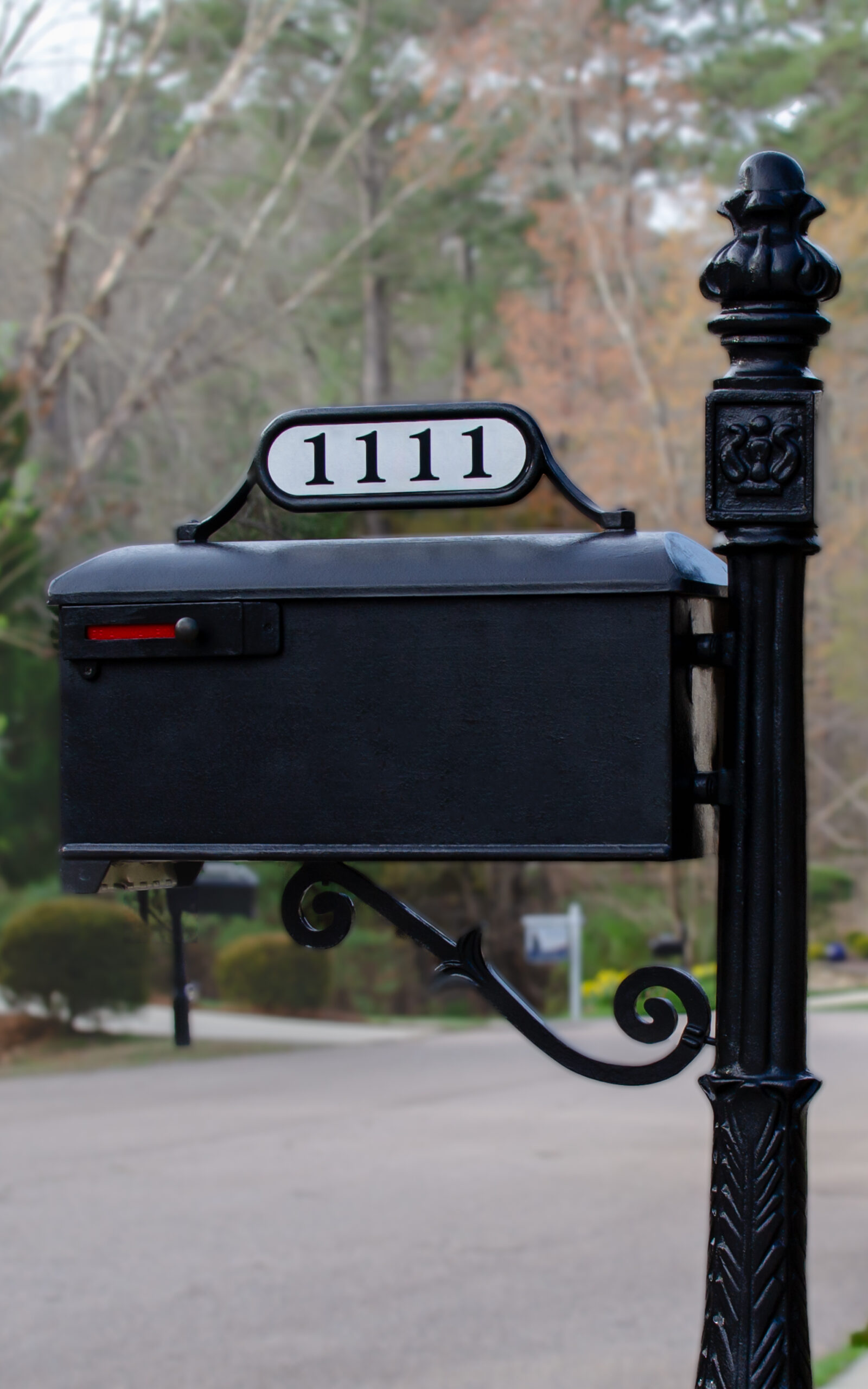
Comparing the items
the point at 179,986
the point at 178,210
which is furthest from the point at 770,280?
the point at 178,210

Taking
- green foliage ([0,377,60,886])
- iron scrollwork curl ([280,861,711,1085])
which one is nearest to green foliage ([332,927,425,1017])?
green foliage ([0,377,60,886])

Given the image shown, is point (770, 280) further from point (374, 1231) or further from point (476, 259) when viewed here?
point (476, 259)

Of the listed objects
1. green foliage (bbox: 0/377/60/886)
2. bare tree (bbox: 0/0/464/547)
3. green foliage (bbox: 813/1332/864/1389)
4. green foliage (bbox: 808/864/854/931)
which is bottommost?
green foliage (bbox: 808/864/854/931)

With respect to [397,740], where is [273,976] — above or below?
below

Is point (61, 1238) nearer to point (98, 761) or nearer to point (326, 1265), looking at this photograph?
point (326, 1265)

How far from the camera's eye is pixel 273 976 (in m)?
16.4

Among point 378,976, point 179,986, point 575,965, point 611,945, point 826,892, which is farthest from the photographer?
point 826,892

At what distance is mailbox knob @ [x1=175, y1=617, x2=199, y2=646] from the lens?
1593 millimetres

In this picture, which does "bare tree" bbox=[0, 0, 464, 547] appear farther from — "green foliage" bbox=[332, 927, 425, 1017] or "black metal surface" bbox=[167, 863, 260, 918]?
"black metal surface" bbox=[167, 863, 260, 918]

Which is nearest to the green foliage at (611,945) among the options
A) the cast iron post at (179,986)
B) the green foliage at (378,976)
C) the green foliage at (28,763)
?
the green foliage at (378,976)

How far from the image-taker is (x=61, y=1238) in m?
7.36

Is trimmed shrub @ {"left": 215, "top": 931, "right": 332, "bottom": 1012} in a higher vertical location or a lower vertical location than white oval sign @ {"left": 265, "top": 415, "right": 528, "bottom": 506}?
lower

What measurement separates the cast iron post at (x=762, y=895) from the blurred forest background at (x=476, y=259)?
15642 millimetres

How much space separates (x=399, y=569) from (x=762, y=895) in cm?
47
